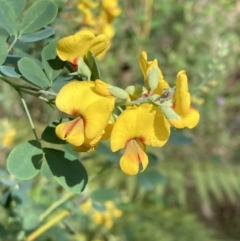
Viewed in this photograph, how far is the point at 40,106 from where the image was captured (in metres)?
2.40

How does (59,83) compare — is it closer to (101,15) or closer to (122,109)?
(122,109)

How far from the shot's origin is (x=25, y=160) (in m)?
0.55

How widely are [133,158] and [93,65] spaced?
105mm

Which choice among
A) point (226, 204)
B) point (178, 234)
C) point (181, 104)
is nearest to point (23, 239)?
point (181, 104)

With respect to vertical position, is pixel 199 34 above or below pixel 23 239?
above

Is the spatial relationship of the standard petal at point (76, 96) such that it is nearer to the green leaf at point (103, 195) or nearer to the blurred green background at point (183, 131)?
the green leaf at point (103, 195)

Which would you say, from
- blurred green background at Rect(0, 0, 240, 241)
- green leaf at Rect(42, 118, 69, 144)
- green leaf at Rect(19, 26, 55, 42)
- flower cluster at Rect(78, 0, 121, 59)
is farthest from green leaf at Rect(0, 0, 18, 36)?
blurred green background at Rect(0, 0, 240, 241)

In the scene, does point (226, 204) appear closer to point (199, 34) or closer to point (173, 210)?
point (173, 210)

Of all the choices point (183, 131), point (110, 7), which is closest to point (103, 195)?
point (110, 7)

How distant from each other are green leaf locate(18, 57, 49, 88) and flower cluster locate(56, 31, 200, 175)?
0.10ft

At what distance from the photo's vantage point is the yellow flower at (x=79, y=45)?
531 mm

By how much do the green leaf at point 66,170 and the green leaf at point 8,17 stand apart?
0.14m

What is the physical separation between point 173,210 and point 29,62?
1.83m

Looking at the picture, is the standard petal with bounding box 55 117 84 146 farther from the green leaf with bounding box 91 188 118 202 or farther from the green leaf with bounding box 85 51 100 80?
the green leaf with bounding box 91 188 118 202
